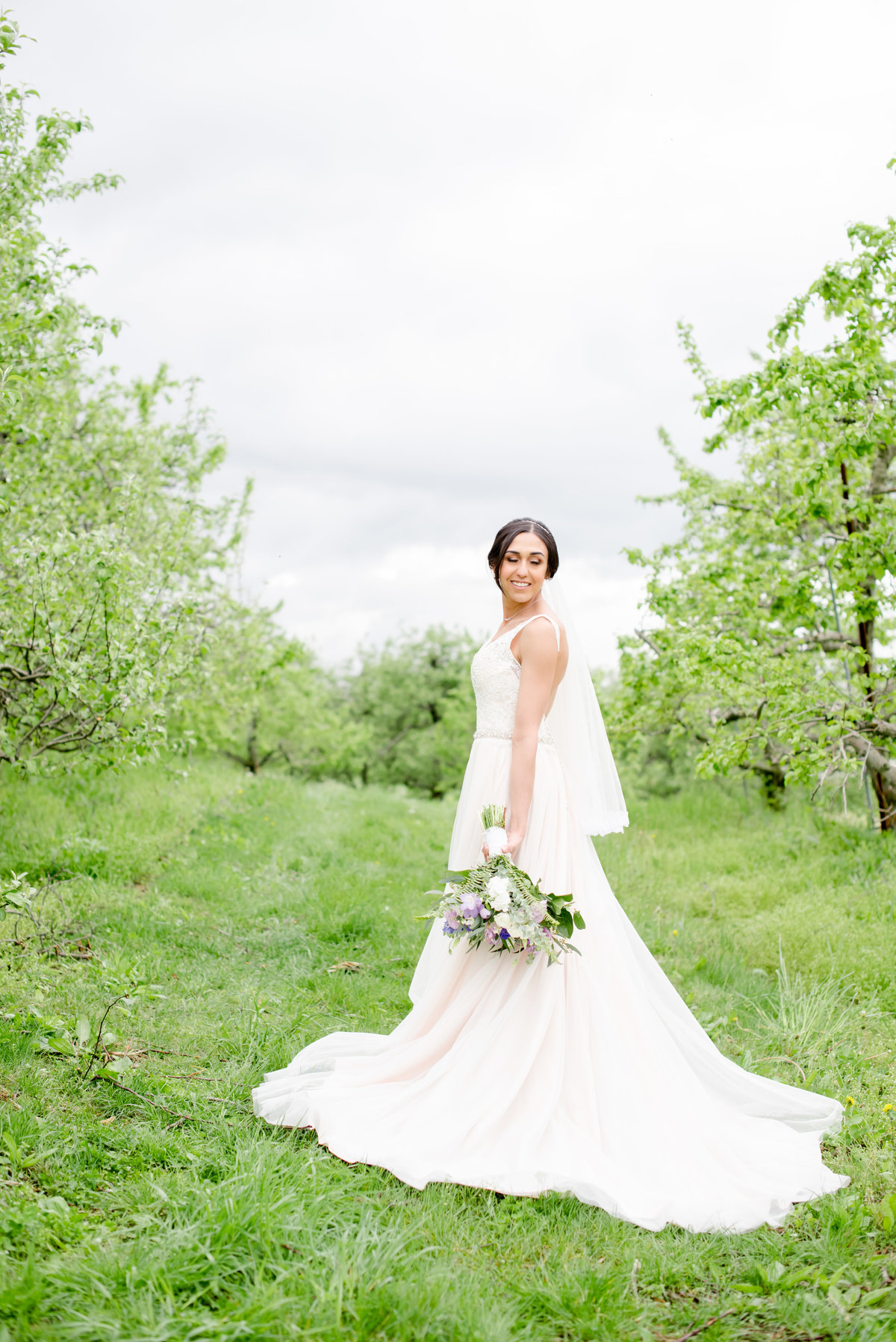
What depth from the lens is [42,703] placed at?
6559 millimetres

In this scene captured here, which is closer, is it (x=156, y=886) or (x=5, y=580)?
(x=5, y=580)

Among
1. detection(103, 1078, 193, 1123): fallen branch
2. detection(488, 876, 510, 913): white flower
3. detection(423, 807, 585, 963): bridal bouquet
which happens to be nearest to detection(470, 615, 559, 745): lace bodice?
detection(423, 807, 585, 963): bridal bouquet

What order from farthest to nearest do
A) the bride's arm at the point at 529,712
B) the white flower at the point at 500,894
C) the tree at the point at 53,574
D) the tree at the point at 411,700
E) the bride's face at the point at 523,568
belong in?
the tree at the point at 411,700
the tree at the point at 53,574
the bride's face at the point at 523,568
the bride's arm at the point at 529,712
the white flower at the point at 500,894

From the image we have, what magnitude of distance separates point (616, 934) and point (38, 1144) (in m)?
2.58

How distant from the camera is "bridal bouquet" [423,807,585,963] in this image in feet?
12.5

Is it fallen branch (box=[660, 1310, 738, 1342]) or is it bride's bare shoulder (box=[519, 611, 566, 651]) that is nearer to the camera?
fallen branch (box=[660, 1310, 738, 1342])

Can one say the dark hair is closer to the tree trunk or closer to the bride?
the bride

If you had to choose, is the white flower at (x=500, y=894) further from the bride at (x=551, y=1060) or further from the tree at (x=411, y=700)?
the tree at (x=411, y=700)

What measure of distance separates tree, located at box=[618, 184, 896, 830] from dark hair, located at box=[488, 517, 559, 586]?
360cm

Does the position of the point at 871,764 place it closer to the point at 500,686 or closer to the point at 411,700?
the point at 500,686

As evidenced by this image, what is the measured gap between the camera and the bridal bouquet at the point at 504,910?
3.81 metres

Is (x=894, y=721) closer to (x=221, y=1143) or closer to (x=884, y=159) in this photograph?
(x=884, y=159)

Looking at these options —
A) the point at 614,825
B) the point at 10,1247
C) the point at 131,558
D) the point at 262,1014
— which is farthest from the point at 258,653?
the point at 10,1247

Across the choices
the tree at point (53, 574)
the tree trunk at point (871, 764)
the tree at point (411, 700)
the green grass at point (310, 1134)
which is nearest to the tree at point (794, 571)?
the tree trunk at point (871, 764)
